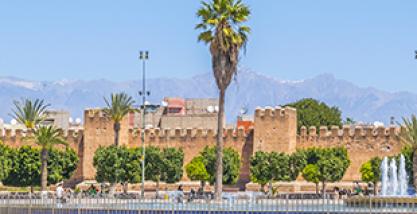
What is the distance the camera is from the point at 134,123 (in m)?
125

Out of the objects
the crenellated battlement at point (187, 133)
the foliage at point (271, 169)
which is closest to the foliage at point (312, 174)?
the foliage at point (271, 169)

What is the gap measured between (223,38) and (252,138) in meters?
28.1

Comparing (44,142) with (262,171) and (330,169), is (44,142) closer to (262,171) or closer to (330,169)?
(262,171)

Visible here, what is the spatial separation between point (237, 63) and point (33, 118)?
34343 millimetres

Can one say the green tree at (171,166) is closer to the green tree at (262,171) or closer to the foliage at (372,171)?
the green tree at (262,171)

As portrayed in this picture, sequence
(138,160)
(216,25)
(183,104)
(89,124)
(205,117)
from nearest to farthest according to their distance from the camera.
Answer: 1. (216,25)
2. (138,160)
3. (89,124)
4. (205,117)
5. (183,104)

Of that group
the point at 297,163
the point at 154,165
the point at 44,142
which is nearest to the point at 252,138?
the point at 297,163

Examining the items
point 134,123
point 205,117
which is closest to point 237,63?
point 205,117

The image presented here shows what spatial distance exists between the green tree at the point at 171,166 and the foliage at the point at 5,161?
10.6m

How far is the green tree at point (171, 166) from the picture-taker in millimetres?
79500

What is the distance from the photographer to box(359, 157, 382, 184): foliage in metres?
75.2

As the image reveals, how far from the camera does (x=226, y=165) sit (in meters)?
77.9

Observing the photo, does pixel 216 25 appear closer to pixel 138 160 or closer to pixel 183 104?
pixel 138 160

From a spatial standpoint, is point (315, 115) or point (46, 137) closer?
point (46, 137)
